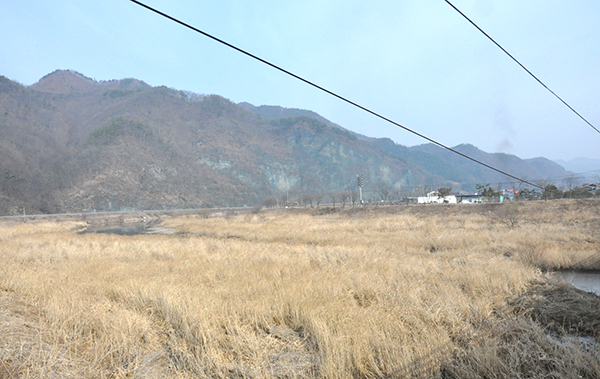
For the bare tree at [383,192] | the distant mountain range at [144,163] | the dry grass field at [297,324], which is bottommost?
the bare tree at [383,192]

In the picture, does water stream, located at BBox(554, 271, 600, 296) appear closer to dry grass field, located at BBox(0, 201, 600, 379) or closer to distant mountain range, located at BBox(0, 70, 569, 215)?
dry grass field, located at BBox(0, 201, 600, 379)

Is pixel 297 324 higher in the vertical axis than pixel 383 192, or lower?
higher

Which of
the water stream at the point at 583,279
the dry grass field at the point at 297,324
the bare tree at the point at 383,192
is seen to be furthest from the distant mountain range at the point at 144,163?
the water stream at the point at 583,279

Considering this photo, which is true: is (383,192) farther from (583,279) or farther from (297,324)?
(297,324)

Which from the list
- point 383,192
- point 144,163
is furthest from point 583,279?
point 144,163

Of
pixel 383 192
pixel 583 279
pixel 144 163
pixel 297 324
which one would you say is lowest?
pixel 583 279

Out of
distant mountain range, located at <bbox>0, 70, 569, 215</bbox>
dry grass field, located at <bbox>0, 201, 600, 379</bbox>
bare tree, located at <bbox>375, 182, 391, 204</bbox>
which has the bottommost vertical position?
bare tree, located at <bbox>375, 182, 391, 204</bbox>

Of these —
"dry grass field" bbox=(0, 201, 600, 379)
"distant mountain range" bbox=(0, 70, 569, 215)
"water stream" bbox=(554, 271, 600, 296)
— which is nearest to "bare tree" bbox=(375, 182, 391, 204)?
"distant mountain range" bbox=(0, 70, 569, 215)

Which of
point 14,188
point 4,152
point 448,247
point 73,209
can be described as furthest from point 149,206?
point 448,247

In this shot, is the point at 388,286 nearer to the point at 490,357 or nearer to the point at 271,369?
the point at 490,357

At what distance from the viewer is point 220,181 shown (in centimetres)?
13600

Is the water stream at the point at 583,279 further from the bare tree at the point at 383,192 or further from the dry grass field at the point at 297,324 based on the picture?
the bare tree at the point at 383,192

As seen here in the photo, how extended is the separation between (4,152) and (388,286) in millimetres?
135060

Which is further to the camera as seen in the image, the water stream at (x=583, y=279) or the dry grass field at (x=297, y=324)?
the water stream at (x=583, y=279)
